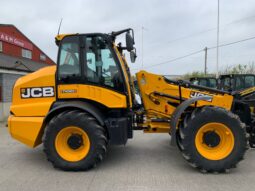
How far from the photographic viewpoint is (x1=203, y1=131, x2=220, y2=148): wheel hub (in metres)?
5.79

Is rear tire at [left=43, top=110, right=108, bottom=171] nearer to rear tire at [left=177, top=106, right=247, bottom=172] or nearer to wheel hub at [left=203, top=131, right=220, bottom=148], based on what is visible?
rear tire at [left=177, top=106, right=247, bottom=172]

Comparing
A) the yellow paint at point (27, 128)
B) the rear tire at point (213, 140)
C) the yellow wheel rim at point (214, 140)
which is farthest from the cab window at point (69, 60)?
the yellow wheel rim at point (214, 140)

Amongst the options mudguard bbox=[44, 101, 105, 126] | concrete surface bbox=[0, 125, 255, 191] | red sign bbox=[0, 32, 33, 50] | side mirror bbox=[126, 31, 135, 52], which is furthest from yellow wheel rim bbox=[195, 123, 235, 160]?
red sign bbox=[0, 32, 33, 50]

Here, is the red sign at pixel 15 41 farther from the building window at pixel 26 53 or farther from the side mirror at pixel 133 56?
the side mirror at pixel 133 56

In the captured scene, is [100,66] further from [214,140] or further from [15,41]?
[15,41]

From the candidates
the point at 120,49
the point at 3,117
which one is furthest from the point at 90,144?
the point at 3,117

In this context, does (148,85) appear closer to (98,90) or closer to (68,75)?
(98,90)

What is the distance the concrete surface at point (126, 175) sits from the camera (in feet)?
16.3

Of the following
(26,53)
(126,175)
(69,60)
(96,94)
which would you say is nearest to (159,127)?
(126,175)

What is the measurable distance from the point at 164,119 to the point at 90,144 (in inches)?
68.0

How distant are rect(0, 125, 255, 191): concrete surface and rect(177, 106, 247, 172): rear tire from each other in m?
0.22

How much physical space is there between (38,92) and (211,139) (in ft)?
11.1

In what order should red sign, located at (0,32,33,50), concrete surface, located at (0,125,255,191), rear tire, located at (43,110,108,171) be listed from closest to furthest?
concrete surface, located at (0,125,255,191) → rear tire, located at (43,110,108,171) → red sign, located at (0,32,33,50)

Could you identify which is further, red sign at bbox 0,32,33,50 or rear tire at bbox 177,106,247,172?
red sign at bbox 0,32,33,50
